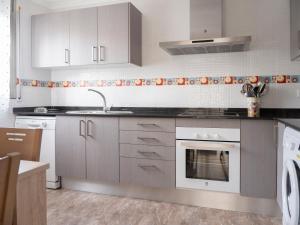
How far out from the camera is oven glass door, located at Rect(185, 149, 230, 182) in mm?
2346

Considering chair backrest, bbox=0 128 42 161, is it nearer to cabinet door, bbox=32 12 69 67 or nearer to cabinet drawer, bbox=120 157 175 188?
cabinet drawer, bbox=120 157 175 188

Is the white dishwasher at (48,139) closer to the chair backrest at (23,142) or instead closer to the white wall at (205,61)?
the white wall at (205,61)

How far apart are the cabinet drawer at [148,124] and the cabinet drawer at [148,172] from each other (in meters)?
0.32

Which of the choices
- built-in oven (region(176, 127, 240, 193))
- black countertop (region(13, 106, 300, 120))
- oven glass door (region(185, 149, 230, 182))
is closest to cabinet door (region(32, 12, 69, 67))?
black countertop (region(13, 106, 300, 120))

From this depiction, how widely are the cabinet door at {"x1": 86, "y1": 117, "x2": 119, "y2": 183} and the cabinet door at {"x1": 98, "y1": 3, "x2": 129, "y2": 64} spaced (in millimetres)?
734

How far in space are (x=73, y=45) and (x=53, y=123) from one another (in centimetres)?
97

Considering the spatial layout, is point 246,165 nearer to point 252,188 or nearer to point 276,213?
point 252,188

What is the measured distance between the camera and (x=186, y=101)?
3.00m

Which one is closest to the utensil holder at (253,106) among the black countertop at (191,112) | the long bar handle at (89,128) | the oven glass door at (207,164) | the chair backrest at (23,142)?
the black countertop at (191,112)

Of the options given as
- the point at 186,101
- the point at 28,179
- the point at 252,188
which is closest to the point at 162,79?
the point at 186,101

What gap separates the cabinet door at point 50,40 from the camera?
3117 mm

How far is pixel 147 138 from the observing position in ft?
8.37

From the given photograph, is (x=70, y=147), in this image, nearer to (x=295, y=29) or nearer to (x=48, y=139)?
(x=48, y=139)

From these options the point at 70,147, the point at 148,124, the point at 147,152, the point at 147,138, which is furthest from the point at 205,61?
the point at 70,147
